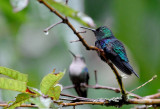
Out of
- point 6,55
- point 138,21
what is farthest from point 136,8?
point 6,55

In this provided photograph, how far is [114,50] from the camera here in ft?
6.55

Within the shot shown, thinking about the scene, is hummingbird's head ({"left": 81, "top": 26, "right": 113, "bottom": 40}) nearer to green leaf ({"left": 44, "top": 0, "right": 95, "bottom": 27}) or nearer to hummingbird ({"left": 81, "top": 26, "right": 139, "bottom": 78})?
hummingbird ({"left": 81, "top": 26, "right": 139, "bottom": 78})

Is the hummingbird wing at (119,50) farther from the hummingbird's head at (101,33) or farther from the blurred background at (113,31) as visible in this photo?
the blurred background at (113,31)

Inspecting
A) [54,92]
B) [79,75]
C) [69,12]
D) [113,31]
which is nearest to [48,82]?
[54,92]

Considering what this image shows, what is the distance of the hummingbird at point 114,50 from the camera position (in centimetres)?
186

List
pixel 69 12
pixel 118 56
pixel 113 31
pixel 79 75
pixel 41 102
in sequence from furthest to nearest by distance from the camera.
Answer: pixel 79 75, pixel 113 31, pixel 118 56, pixel 41 102, pixel 69 12

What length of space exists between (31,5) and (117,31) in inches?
59.7

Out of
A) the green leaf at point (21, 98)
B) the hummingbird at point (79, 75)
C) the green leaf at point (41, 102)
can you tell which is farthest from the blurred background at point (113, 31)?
the green leaf at point (41, 102)

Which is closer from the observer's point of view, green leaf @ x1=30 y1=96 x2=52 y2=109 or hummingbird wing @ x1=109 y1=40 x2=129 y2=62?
green leaf @ x1=30 y1=96 x2=52 y2=109

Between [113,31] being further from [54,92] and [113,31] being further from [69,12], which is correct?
[69,12]

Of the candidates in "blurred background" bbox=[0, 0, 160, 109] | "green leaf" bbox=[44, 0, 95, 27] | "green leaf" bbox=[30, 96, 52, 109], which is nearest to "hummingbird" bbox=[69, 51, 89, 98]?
"blurred background" bbox=[0, 0, 160, 109]

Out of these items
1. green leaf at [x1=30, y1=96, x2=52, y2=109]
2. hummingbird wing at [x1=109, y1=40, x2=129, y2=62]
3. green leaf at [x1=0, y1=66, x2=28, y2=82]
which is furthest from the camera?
hummingbird wing at [x1=109, y1=40, x2=129, y2=62]

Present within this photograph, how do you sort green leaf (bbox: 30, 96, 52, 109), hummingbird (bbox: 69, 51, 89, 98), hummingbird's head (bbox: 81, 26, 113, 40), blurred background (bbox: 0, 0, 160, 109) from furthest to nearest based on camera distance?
hummingbird (bbox: 69, 51, 89, 98)
blurred background (bbox: 0, 0, 160, 109)
hummingbird's head (bbox: 81, 26, 113, 40)
green leaf (bbox: 30, 96, 52, 109)

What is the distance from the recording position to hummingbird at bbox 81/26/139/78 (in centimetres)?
186
